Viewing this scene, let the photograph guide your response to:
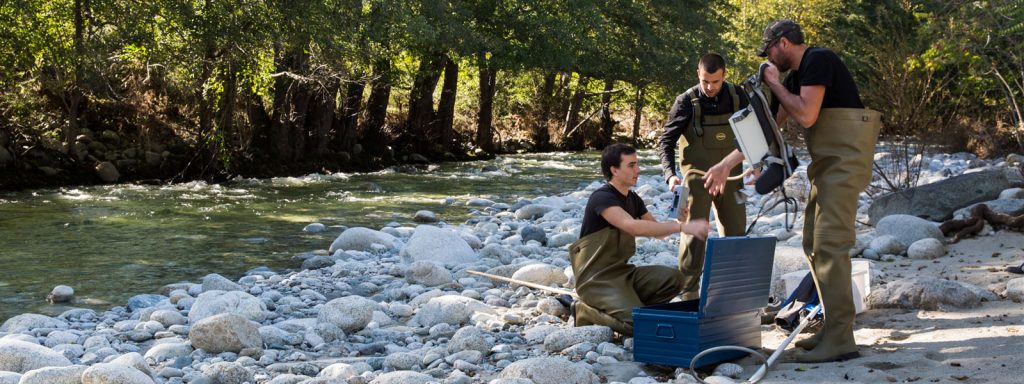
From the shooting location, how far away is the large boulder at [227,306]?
668 cm

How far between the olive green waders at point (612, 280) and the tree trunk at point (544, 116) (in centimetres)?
2622

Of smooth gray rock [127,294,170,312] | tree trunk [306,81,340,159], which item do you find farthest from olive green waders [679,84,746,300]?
tree trunk [306,81,340,159]

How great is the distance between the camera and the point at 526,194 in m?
16.9

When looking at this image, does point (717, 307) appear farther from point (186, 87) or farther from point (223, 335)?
point (186, 87)

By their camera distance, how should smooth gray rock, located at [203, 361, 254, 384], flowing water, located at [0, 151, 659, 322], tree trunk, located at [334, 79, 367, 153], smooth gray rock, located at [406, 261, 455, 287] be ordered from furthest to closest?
1. tree trunk, located at [334, 79, 367, 153]
2. flowing water, located at [0, 151, 659, 322]
3. smooth gray rock, located at [406, 261, 455, 287]
4. smooth gray rock, located at [203, 361, 254, 384]

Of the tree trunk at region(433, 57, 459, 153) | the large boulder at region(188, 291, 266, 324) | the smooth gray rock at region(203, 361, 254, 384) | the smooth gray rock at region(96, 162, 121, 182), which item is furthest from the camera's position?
the tree trunk at region(433, 57, 459, 153)

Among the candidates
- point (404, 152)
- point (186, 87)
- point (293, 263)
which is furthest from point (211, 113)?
point (293, 263)

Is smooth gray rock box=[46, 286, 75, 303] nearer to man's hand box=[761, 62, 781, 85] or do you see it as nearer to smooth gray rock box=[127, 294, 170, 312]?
smooth gray rock box=[127, 294, 170, 312]

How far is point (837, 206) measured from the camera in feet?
16.4

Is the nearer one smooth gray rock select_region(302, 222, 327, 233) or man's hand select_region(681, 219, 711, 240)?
man's hand select_region(681, 219, 711, 240)

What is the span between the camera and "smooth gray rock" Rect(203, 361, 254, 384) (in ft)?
16.6

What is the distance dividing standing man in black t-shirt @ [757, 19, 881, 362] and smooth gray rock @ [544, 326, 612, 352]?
3.51ft

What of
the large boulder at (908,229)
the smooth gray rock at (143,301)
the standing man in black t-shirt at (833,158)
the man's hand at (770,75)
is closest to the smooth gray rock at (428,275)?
the smooth gray rock at (143,301)

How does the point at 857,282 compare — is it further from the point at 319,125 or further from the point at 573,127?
the point at 573,127
